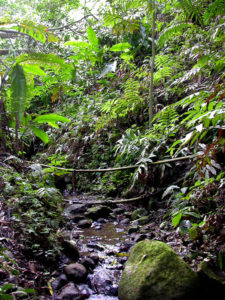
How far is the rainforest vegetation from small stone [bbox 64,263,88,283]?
0.11m

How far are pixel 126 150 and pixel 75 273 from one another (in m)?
1.90

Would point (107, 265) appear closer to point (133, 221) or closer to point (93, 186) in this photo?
point (133, 221)

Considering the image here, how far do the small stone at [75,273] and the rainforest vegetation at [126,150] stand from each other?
0.11 metres

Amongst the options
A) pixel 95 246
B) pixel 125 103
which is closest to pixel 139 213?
pixel 95 246

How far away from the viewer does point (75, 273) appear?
2018 mm

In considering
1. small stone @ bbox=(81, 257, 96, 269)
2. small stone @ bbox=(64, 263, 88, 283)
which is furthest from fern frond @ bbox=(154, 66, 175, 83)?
small stone @ bbox=(64, 263, 88, 283)

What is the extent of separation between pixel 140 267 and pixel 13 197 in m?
1.29

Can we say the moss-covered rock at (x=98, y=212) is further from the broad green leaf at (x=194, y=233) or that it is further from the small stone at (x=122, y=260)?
the broad green leaf at (x=194, y=233)

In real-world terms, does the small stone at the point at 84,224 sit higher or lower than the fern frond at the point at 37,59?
lower

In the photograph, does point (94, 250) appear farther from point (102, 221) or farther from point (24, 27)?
point (24, 27)

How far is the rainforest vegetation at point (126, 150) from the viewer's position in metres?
1.85

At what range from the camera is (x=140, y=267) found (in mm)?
1872

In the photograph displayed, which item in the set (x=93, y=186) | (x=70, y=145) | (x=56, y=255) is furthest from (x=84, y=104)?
(x=56, y=255)

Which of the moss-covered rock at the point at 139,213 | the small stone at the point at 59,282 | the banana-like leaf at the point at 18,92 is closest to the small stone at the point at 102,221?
the moss-covered rock at the point at 139,213
